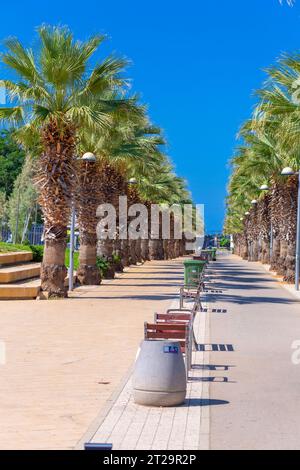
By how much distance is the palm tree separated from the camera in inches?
824

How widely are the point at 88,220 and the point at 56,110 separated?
6485 millimetres

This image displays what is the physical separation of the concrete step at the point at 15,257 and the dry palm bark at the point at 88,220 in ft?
16.6

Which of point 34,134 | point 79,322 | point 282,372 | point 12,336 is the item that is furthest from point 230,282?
point 282,372

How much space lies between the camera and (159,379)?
7.98 meters

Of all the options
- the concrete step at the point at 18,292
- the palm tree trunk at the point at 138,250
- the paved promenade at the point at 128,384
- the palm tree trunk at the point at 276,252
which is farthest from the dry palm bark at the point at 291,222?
the palm tree trunk at the point at 138,250

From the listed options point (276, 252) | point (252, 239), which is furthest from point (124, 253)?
point (252, 239)

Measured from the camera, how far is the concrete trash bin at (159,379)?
7.98m

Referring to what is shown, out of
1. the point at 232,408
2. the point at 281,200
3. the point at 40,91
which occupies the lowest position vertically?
the point at 232,408

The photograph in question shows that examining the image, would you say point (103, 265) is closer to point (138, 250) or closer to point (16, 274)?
point (16, 274)

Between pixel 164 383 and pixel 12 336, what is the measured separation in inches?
236

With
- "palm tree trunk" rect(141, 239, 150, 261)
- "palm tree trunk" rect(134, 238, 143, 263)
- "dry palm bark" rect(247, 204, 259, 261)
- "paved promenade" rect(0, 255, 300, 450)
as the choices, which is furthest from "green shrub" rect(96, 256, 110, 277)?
"dry palm bark" rect(247, 204, 259, 261)
